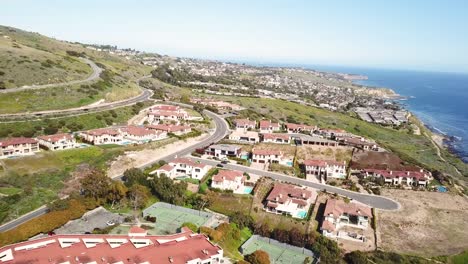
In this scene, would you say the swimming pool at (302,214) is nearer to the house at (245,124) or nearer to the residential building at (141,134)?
the residential building at (141,134)

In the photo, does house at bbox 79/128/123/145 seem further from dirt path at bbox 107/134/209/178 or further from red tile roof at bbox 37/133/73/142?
dirt path at bbox 107/134/209/178

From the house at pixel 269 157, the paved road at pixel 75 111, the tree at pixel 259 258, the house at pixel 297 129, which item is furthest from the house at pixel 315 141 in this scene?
the paved road at pixel 75 111

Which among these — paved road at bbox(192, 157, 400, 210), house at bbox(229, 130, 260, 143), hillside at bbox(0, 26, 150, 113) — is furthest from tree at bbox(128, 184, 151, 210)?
hillside at bbox(0, 26, 150, 113)

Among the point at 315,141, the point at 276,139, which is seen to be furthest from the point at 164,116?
the point at 315,141

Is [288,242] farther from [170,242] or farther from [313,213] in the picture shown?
[170,242]

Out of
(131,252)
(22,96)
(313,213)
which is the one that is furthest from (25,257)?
(22,96)

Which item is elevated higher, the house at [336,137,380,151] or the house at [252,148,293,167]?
the house at [336,137,380,151]

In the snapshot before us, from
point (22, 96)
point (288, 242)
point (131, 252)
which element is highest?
point (22, 96)
